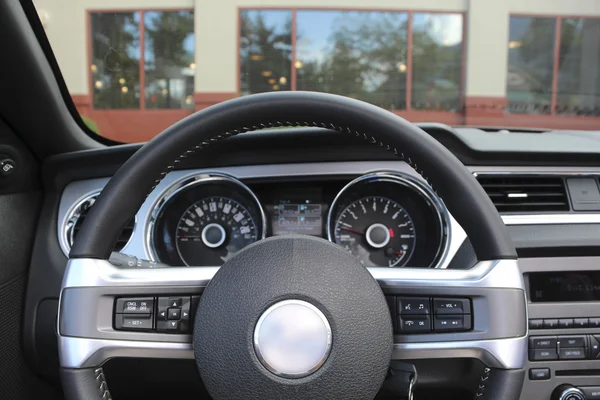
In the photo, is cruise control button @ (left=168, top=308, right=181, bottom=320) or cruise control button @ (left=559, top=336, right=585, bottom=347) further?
cruise control button @ (left=559, top=336, right=585, bottom=347)

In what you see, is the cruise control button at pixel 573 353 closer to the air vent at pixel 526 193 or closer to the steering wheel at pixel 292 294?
the air vent at pixel 526 193

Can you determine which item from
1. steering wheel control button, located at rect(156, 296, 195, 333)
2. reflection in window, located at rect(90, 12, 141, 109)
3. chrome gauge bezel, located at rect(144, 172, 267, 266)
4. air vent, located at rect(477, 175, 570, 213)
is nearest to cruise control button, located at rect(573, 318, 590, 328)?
air vent, located at rect(477, 175, 570, 213)

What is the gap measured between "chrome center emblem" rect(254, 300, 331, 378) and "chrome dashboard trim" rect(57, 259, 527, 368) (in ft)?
0.66

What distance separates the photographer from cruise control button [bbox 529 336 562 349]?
5.80 ft

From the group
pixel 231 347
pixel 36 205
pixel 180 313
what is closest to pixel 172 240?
pixel 36 205

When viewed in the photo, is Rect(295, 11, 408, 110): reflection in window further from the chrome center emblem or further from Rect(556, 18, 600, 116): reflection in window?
the chrome center emblem

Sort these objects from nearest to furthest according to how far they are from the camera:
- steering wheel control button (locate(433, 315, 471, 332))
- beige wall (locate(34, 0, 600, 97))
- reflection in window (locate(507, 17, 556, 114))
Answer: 1. steering wheel control button (locate(433, 315, 471, 332))
2. beige wall (locate(34, 0, 600, 97))
3. reflection in window (locate(507, 17, 556, 114))

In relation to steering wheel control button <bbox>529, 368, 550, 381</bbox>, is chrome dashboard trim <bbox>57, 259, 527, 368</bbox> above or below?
above

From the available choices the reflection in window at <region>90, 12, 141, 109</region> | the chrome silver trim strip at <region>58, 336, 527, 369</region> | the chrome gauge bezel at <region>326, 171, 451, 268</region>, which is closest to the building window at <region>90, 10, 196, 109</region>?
the reflection in window at <region>90, 12, 141, 109</region>

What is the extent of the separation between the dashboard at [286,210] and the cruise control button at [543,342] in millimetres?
417

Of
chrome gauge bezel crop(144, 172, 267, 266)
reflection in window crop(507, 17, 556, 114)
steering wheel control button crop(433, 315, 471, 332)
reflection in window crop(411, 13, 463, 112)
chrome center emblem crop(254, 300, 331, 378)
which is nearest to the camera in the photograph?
chrome center emblem crop(254, 300, 331, 378)

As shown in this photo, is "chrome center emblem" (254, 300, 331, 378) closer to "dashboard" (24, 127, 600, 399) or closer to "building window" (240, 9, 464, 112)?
"dashboard" (24, 127, 600, 399)

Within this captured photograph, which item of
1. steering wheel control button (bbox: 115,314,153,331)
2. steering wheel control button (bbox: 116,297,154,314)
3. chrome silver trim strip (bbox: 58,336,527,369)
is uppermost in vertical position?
steering wheel control button (bbox: 116,297,154,314)

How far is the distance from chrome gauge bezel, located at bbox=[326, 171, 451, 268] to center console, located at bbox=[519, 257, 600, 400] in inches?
10.8
